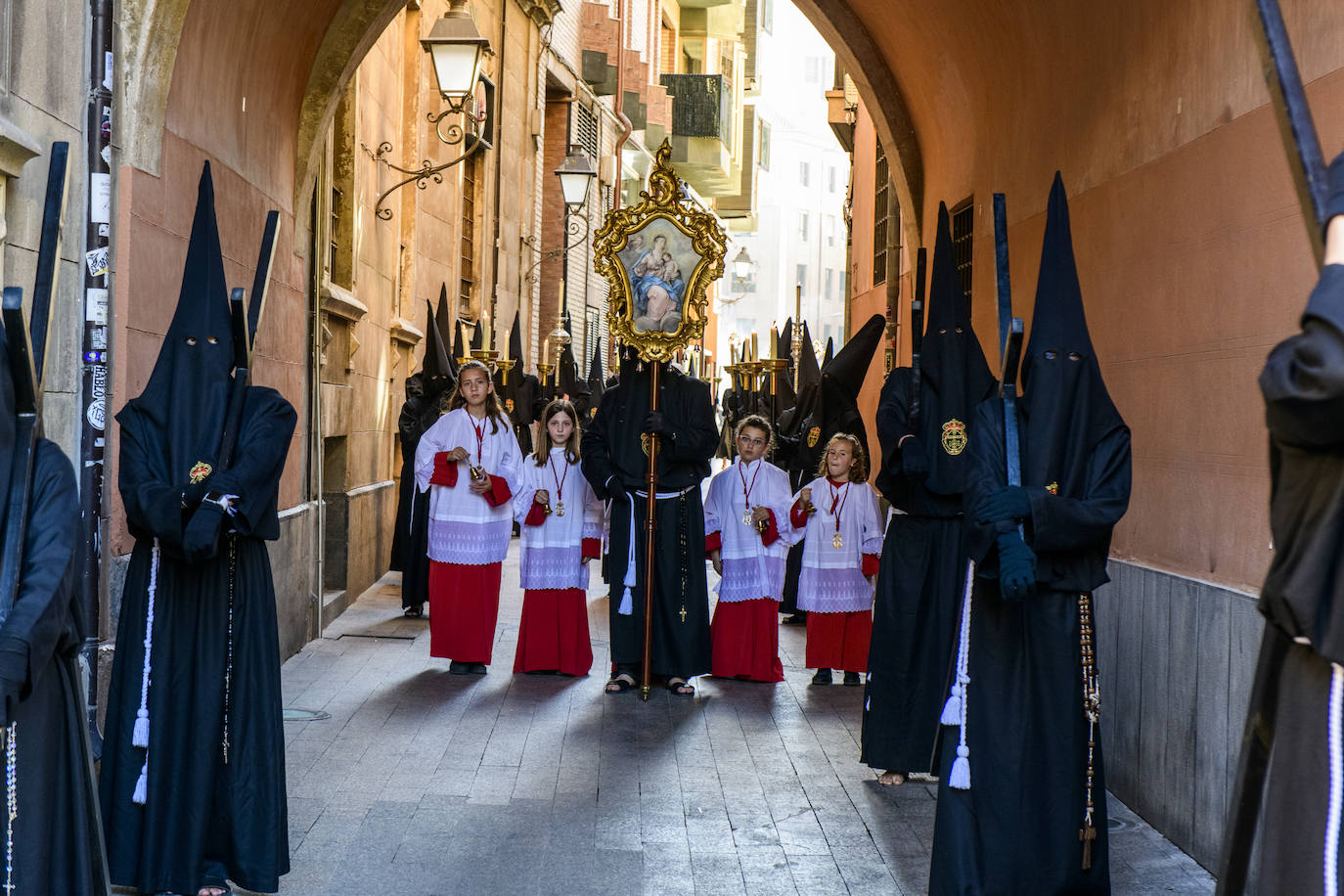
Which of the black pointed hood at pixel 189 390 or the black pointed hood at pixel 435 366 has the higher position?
the black pointed hood at pixel 435 366

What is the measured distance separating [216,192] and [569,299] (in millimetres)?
19877

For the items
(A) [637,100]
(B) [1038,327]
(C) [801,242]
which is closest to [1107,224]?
(B) [1038,327]

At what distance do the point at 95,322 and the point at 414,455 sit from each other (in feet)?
19.7

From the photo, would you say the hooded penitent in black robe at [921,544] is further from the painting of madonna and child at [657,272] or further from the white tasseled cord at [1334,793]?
the white tasseled cord at [1334,793]

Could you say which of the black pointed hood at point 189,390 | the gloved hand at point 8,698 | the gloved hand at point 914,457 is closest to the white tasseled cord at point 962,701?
the gloved hand at point 914,457

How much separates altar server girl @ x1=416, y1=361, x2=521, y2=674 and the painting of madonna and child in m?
1.25

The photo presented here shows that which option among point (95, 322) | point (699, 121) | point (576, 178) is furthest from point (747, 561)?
point (699, 121)

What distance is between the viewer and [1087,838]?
17.6ft

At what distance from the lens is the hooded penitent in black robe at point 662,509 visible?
387 inches

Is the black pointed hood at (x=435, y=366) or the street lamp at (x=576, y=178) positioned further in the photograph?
the street lamp at (x=576, y=178)

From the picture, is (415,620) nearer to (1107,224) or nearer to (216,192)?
(216,192)

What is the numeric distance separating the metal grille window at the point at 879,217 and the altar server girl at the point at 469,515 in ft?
20.2

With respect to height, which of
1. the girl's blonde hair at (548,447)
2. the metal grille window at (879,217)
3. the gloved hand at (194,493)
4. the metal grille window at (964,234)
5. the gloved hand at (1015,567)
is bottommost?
the gloved hand at (1015,567)

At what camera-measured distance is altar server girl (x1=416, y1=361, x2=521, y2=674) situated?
33.7 ft
